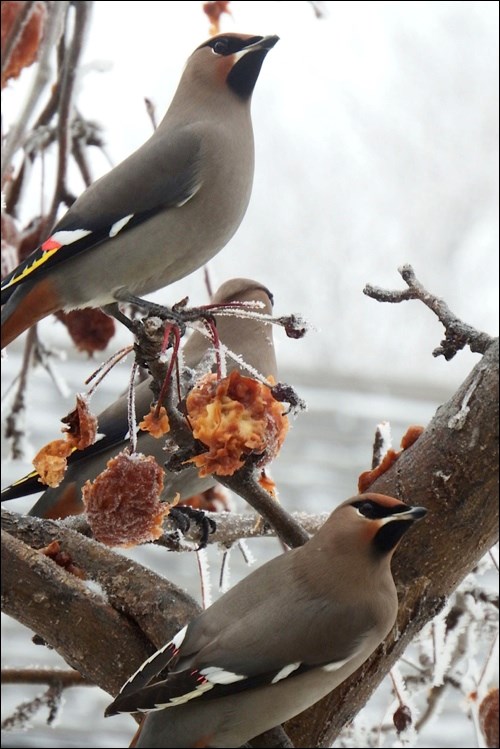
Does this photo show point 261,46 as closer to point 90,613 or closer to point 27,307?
point 27,307

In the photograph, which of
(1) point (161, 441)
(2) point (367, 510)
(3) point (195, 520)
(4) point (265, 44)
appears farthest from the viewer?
(1) point (161, 441)

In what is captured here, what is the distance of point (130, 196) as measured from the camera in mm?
1166

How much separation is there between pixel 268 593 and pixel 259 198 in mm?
1430

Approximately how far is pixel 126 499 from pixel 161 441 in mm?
566

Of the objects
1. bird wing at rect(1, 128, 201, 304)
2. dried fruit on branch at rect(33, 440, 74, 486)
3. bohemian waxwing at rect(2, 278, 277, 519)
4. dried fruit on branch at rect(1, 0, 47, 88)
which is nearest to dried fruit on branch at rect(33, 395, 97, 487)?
dried fruit on branch at rect(33, 440, 74, 486)

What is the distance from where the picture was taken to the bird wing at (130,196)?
3.73 ft

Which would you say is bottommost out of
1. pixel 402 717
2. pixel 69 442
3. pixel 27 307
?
pixel 402 717

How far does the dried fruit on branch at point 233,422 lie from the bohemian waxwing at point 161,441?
17.9 inches

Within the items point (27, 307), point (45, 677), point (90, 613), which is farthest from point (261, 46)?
point (45, 677)

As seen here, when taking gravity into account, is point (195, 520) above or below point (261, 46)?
below

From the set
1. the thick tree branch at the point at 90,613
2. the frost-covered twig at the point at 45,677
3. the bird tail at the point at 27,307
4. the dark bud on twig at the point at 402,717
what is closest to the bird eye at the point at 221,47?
the bird tail at the point at 27,307

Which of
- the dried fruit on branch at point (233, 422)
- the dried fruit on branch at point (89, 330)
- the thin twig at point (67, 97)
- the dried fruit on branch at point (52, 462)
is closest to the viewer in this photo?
the dried fruit on branch at point (233, 422)

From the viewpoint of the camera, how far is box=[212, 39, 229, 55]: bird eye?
113 centimetres

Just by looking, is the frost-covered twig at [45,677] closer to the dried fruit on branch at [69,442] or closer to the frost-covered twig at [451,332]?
the dried fruit on branch at [69,442]
